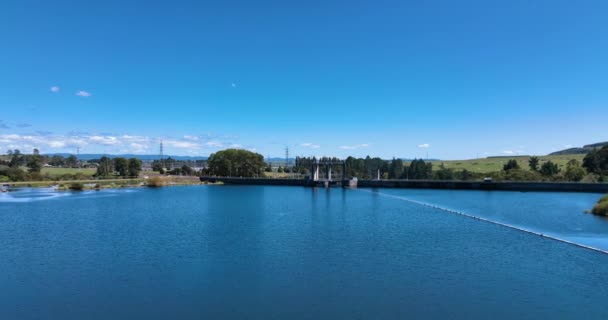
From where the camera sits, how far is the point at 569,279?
1962cm

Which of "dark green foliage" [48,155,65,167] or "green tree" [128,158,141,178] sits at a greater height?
"dark green foliage" [48,155,65,167]

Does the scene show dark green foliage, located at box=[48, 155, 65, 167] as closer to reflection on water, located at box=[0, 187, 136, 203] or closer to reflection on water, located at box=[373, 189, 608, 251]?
reflection on water, located at box=[0, 187, 136, 203]

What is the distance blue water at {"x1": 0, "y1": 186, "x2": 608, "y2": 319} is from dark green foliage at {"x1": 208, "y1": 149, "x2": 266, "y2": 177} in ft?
247

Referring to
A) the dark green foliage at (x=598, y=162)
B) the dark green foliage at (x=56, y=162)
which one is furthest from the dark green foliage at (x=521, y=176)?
the dark green foliage at (x=56, y=162)

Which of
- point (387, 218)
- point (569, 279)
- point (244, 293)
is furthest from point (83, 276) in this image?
point (387, 218)

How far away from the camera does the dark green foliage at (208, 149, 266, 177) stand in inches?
4505

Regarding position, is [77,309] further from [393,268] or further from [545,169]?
[545,169]

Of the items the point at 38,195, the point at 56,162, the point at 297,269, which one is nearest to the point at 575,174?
the point at 297,269

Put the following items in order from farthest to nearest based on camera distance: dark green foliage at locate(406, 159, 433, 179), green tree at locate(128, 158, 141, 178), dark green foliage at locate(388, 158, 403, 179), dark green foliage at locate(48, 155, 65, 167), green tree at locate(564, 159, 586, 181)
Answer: dark green foliage at locate(48, 155, 65, 167) < dark green foliage at locate(388, 158, 403, 179) < green tree at locate(128, 158, 141, 178) < dark green foliage at locate(406, 159, 433, 179) < green tree at locate(564, 159, 586, 181)

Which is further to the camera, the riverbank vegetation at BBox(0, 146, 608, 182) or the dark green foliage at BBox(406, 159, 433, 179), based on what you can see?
the dark green foliage at BBox(406, 159, 433, 179)

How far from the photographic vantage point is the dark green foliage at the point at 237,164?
114438mm

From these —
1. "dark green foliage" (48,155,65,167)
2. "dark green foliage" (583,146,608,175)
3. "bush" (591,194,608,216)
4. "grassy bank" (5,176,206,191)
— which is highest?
"dark green foliage" (48,155,65,167)

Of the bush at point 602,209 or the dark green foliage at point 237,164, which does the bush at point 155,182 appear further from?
the bush at point 602,209

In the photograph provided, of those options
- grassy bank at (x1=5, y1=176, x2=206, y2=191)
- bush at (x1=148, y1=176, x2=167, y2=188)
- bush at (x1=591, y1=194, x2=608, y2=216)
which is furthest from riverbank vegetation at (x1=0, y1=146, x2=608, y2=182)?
bush at (x1=591, y1=194, x2=608, y2=216)
